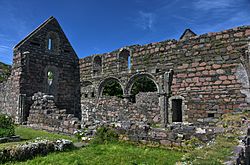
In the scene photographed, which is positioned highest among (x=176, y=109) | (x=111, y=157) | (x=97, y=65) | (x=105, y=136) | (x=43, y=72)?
(x=97, y=65)

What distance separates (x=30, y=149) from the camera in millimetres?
5625

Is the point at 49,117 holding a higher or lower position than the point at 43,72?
lower

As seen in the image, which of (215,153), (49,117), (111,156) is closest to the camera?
(215,153)

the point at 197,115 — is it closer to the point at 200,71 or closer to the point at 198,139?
the point at 200,71

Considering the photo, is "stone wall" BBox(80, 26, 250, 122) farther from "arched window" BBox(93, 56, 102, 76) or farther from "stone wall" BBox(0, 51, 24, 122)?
"stone wall" BBox(0, 51, 24, 122)

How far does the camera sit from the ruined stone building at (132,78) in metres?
11.0

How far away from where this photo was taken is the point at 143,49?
14977mm

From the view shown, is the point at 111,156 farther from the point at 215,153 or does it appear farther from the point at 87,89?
the point at 87,89

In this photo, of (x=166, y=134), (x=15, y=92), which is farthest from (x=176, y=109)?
(x=15, y=92)

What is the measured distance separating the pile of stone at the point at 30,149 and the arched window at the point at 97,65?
12.6 m

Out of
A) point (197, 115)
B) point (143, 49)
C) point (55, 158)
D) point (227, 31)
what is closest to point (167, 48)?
point (143, 49)

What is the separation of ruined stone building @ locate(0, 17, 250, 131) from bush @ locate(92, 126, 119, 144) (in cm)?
272

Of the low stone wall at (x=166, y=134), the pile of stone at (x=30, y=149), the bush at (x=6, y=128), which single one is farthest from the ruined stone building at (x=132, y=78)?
the pile of stone at (x=30, y=149)

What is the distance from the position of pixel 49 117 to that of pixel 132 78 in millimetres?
6813
